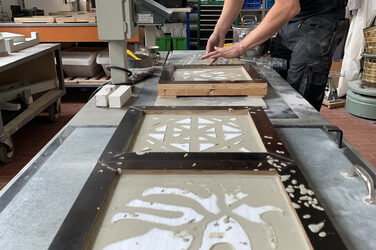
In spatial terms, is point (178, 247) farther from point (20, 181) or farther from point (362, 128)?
point (362, 128)

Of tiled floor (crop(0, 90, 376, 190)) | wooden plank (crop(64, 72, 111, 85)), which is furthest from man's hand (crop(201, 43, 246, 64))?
wooden plank (crop(64, 72, 111, 85))

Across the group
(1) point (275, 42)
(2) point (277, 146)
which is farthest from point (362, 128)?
(2) point (277, 146)

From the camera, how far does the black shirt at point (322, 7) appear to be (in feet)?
6.05

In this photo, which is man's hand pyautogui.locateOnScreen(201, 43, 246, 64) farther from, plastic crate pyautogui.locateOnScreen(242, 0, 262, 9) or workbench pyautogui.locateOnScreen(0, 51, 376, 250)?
plastic crate pyautogui.locateOnScreen(242, 0, 262, 9)

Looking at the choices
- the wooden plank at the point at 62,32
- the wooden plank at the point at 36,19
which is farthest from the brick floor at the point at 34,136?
the wooden plank at the point at 36,19

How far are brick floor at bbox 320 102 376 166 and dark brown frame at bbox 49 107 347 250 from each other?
2.26 meters

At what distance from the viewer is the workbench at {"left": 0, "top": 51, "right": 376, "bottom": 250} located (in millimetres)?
649

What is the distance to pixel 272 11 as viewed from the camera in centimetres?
146

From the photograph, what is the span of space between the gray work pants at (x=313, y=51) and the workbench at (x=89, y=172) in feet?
1.99

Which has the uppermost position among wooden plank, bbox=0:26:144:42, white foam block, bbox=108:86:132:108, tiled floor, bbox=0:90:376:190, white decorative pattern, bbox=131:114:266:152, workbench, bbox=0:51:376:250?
wooden plank, bbox=0:26:144:42

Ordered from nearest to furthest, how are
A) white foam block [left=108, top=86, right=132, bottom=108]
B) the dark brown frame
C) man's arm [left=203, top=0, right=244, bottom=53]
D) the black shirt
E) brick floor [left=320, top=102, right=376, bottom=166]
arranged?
the dark brown frame, white foam block [left=108, top=86, right=132, bottom=108], the black shirt, man's arm [left=203, top=0, right=244, bottom=53], brick floor [left=320, top=102, right=376, bottom=166]

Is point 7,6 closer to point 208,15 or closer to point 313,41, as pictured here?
point 208,15

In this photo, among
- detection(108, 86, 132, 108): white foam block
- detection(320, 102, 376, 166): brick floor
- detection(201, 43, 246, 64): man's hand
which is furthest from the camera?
detection(320, 102, 376, 166): brick floor

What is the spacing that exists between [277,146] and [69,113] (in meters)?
3.32
